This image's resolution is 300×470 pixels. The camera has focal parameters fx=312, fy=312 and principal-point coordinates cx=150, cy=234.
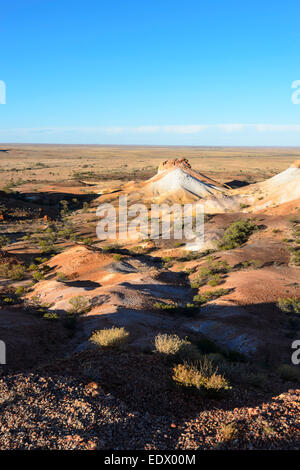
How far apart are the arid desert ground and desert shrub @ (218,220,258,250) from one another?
6.1 inches

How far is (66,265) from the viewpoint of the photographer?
22.9 m

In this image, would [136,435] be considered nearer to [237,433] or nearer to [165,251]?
[237,433]

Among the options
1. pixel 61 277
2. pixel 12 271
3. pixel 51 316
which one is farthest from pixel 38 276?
pixel 51 316

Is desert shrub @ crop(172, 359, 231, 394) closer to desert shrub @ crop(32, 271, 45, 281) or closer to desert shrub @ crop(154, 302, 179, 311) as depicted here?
desert shrub @ crop(154, 302, 179, 311)

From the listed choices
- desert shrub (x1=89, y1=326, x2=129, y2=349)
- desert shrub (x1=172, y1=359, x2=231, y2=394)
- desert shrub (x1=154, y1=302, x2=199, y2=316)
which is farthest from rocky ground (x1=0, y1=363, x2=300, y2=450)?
desert shrub (x1=154, y1=302, x2=199, y2=316)

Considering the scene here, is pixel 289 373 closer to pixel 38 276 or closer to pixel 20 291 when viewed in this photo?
pixel 20 291

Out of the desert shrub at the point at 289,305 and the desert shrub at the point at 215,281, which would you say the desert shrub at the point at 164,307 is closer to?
the desert shrub at the point at 215,281

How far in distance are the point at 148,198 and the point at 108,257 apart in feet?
96.5

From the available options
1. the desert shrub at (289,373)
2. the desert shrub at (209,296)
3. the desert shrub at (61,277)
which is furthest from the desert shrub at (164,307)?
the desert shrub at (61,277)

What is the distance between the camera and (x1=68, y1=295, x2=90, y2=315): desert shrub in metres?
14.6

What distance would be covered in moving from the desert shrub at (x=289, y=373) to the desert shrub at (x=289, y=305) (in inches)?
241

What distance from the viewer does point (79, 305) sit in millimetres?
14977

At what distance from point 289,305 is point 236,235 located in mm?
13669

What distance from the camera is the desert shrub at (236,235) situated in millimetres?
27733
